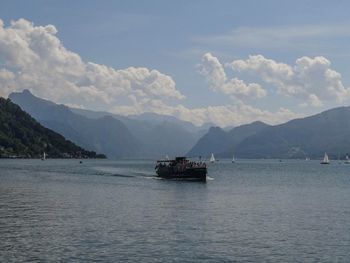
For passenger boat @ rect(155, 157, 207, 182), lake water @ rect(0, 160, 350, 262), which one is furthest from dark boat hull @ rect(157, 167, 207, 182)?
lake water @ rect(0, 160, 350, 262)

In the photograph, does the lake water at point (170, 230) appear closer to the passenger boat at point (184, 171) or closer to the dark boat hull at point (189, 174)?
the dark boat hull at point (189, 174)

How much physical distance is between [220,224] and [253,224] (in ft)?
15.1

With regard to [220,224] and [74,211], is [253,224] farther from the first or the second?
[74,211]

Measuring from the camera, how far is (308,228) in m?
71.1

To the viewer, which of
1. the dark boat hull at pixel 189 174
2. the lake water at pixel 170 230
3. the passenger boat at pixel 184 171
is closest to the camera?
the lake water at pixel 170 230

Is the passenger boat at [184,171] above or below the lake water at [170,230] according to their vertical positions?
above

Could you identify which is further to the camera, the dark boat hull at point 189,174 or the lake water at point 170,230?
the dark boat hull at point 189,174

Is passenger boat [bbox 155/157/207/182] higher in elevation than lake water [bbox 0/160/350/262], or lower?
higher

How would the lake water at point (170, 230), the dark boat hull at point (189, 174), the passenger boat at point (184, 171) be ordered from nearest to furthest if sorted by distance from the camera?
the lake water at point (170, 230) → the dark boat hull at point (189, 174) → the passenger boat at point (184, 171)

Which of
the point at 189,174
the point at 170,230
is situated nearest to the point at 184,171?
the point at 189,174

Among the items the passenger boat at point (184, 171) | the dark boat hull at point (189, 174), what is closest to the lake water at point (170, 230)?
the dark boat hull at point (189, 174)

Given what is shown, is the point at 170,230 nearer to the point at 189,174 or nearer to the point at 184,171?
the point at 189,174

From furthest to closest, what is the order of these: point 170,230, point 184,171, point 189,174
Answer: point 184,171 → point 189,174 → point 170,230

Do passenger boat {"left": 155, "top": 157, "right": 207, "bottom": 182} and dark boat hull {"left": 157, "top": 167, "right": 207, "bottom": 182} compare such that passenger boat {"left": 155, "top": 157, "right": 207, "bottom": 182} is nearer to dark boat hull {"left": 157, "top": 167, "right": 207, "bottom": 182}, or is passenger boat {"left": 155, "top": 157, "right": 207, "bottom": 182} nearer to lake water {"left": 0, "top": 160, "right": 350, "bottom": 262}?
dark boat hull {"left": 157, "top": 167, "right": 207, "bottom": 182}
